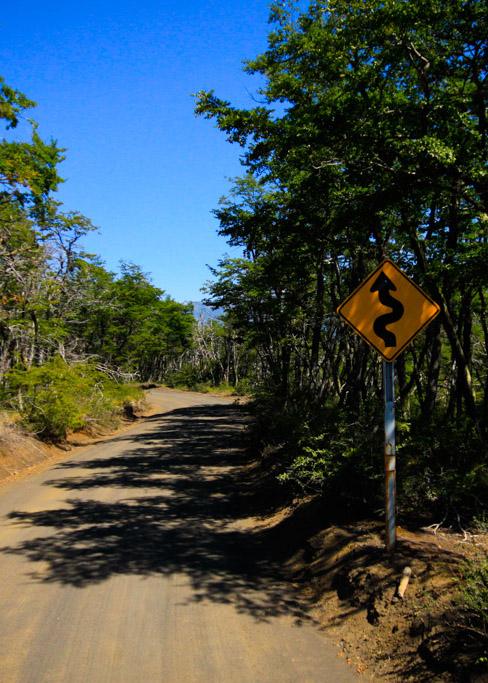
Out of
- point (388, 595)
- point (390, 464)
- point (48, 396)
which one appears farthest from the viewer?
point (48, 396)

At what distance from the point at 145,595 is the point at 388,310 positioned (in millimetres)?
3969

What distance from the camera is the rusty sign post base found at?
4.93 meters

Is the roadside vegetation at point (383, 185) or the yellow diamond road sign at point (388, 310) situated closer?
the yellow diamond road sign at point (388, 310)

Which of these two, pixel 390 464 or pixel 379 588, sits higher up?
pixel 390 464

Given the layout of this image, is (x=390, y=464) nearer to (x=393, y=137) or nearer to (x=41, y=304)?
(x=393, y=137)

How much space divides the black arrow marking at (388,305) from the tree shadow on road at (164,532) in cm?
289

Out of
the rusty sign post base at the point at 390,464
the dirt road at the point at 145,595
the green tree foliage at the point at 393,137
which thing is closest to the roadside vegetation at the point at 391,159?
the green tree foliage at the point at 393,137

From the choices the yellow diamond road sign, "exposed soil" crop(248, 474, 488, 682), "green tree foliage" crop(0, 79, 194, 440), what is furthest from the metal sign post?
"green tree foliage" crop(0, 79, 194, 440)

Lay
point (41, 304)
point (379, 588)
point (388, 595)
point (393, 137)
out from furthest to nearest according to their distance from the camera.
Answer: point (41, 304) < point (393, 137) < point (379, 588) < point (388, 595)

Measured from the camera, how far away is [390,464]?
5.08m

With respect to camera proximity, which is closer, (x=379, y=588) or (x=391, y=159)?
(x=379, y=588)

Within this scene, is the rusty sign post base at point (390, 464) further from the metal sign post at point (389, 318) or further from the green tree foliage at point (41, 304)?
the green tree foliage at point (41, 304)

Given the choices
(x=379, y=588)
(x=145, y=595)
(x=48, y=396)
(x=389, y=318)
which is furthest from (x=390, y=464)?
(x=48, y=396)

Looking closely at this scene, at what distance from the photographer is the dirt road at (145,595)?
3893mm
